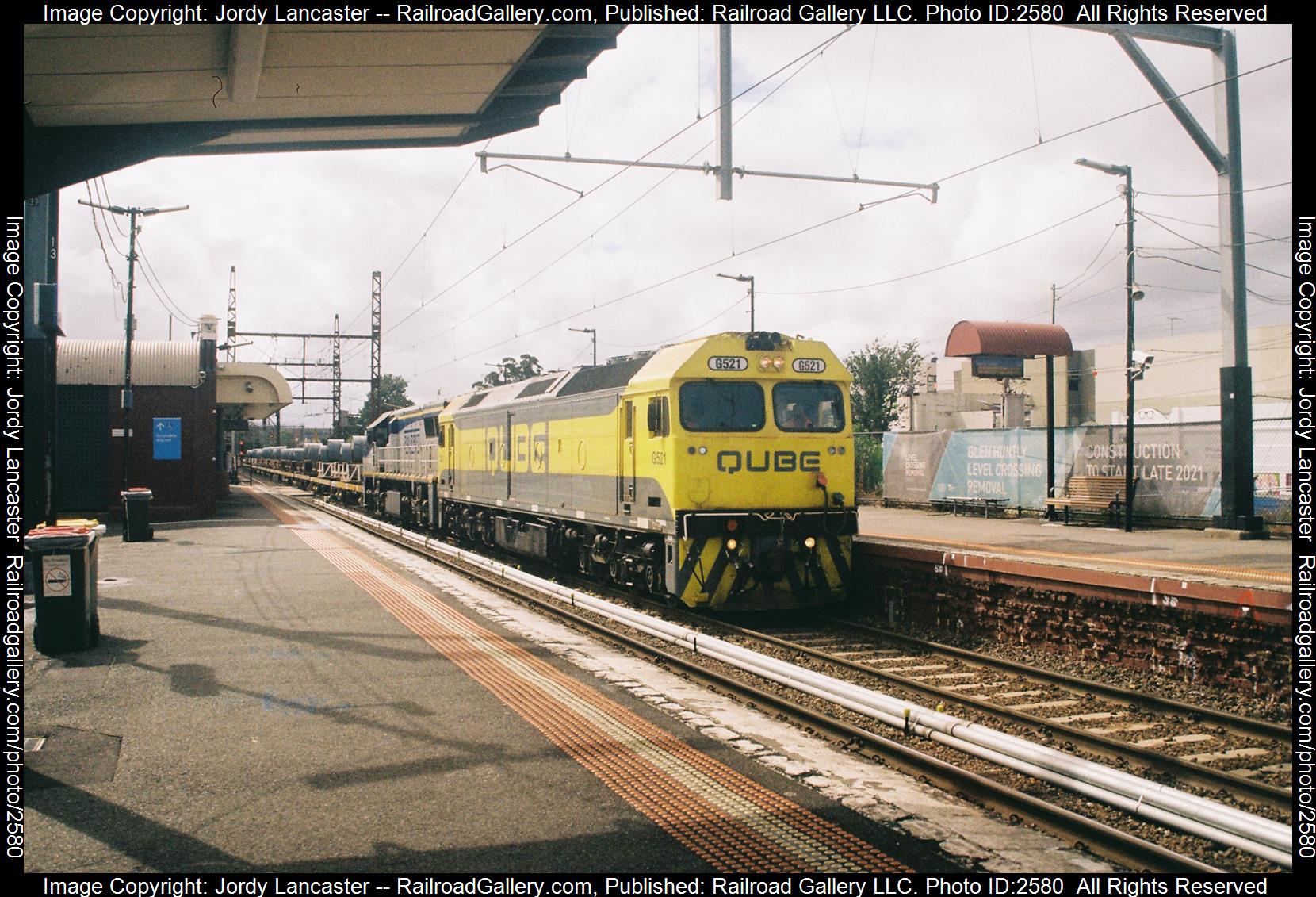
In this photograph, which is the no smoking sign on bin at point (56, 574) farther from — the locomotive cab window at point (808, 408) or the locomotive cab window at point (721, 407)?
the locomotive cab window at point (808, 408)

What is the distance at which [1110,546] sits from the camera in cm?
1491

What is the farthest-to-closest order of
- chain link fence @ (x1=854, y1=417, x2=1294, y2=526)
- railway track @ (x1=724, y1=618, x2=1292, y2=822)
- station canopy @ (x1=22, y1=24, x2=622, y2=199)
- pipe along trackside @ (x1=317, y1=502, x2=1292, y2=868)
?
chain link fence @ (x1=854, y1=417, x2=1294, y2=526)
railway track @ (x1=724, y1=618, x2=1292, y2=822)
station canopy @ (x1=22, y1=24, x2=622, y2=199)
pipe along trackside @ (x1=317, y1=502, x2=1292, y2=868)

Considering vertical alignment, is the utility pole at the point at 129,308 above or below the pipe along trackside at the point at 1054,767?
above

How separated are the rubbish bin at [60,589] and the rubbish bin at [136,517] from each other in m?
12.6

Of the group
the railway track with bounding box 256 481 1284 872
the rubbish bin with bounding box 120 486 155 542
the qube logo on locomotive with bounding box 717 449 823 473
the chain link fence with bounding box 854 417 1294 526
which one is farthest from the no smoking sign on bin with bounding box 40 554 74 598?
the rubbish bin with bounding box 120 486 155 542

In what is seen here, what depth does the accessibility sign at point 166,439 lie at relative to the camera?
91.1 feet

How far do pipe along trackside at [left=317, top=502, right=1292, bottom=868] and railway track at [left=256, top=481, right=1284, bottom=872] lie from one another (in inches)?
5.8

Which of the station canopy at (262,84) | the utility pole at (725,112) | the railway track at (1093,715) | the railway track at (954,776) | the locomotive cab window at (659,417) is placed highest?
the utility pole at (725,112)

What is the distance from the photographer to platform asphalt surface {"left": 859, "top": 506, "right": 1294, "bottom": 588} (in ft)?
35.1

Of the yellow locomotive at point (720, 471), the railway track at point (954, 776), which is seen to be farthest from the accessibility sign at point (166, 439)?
the railway track at point (954, 776)

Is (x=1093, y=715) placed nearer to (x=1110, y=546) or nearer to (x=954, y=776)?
(x=954, y=776)

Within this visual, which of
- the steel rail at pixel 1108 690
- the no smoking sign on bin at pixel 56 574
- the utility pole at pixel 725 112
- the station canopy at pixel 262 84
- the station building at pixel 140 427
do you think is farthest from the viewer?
the station building at pixel 140 427

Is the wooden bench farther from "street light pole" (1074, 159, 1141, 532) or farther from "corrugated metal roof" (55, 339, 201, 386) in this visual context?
"corrugated metal roof" (55, 339, 201, 386)

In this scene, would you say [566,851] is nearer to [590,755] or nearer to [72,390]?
[590,755]
